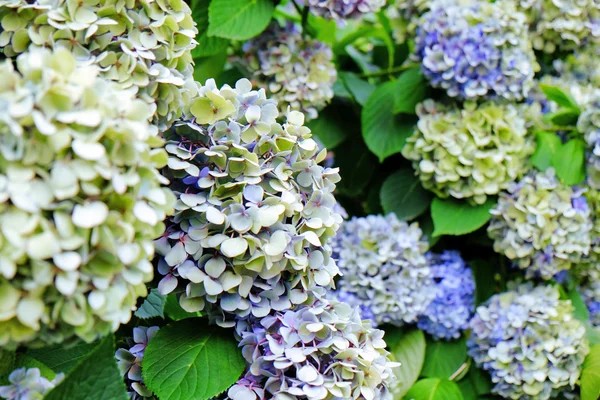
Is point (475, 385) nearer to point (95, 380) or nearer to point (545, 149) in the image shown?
point (545, 149)

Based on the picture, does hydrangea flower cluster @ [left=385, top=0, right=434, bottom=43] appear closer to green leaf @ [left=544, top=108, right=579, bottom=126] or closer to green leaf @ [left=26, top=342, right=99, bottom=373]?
green leaf @ [left=544, top=108, right=579, bottom=126]

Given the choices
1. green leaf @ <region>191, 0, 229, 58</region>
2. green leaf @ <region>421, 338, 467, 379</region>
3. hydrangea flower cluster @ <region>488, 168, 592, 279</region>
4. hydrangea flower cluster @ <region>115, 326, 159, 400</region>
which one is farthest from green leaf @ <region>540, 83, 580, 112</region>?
hydrangea flower cluster @ <region>115, 326, 159, 400</region>

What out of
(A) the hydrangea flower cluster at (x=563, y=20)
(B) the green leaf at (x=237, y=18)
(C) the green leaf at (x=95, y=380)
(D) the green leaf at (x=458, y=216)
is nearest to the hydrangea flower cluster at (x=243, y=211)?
(C) the green leaf at (x=95, y=380)

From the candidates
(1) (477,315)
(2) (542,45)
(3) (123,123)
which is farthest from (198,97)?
(2) (542,45)

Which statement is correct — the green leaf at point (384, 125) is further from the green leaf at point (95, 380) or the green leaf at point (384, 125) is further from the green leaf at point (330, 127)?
the green leaf at point (95, 380)

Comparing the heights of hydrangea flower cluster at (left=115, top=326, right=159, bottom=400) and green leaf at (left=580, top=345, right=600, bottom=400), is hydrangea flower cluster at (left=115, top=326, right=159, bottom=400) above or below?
above

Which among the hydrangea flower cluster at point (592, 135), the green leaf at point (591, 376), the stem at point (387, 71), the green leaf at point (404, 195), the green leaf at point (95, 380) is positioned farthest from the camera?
the stem at point (387, 71)

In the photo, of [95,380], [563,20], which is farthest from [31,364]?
[563,20]
